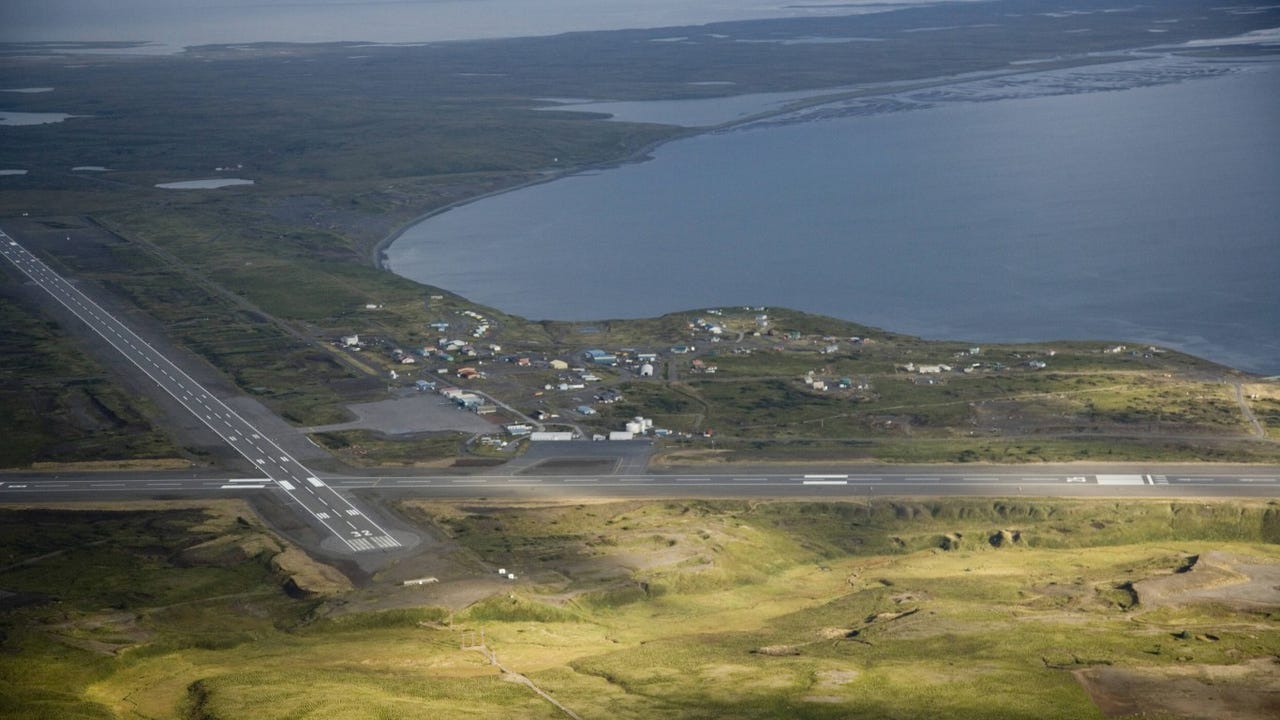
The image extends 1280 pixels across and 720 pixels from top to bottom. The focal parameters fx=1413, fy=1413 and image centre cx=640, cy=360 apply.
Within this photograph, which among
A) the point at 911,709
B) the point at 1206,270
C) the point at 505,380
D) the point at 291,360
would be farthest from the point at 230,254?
the point at 911,709

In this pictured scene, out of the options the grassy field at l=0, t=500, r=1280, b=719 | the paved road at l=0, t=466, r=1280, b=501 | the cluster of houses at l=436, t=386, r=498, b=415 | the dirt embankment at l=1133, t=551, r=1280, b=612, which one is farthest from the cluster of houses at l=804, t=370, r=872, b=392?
the dirt embankment at l=1133, t=551, r=1280, b=612

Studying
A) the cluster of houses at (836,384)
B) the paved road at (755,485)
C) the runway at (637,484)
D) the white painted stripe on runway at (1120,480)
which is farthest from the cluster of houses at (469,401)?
the white painted stripe on runway at (1120,480)

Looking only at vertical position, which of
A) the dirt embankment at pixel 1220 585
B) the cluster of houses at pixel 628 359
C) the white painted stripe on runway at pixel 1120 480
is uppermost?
the dirt embankment at pixel 1220 585

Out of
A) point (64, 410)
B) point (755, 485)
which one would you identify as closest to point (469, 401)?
point (755, 485)

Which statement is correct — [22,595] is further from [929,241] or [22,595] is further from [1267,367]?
[929,241]

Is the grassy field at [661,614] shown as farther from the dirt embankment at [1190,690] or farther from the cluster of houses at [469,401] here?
the cluster of houses at [469,401]

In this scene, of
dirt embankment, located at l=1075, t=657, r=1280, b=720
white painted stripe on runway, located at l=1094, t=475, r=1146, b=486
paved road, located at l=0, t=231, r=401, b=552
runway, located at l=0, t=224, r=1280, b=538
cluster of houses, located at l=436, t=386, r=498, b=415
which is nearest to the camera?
dirt embankment, located at l=1075, t=657, r=1280, b=720

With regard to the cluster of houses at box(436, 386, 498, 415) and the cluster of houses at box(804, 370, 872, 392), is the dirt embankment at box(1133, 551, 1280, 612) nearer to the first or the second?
the cluster of houses at box(804, 370, 872, 392)
